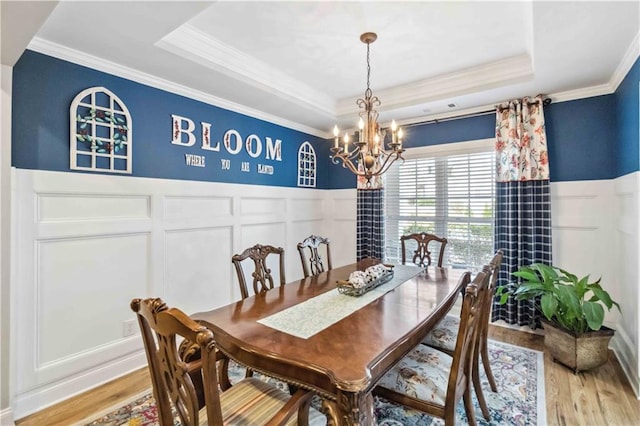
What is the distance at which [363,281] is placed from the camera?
7.13 feet

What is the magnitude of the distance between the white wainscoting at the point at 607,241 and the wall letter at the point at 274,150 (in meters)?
3.00

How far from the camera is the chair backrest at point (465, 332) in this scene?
1381 millimetres

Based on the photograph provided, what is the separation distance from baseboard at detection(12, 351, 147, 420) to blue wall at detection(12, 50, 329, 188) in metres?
1.49

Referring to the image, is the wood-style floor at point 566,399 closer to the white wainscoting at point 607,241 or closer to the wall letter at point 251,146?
the white wainscoting at point 607,241

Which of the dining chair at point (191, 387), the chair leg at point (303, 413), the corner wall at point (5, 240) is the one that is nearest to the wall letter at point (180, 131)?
the corner wall at point (5, 240)

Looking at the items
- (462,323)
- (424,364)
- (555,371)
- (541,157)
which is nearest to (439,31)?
(541,157)

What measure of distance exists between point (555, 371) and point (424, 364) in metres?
1.59

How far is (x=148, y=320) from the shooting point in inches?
43.5

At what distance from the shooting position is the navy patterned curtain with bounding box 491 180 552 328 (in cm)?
311

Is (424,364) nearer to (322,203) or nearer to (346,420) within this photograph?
(346,420)

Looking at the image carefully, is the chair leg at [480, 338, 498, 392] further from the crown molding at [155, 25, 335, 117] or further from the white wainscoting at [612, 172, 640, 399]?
the crown molding at [155, 25, 335, 117]

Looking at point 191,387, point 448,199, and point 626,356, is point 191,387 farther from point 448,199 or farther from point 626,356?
Answer: point 448,199

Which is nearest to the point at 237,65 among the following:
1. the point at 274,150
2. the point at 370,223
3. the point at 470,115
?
the point at 274,150

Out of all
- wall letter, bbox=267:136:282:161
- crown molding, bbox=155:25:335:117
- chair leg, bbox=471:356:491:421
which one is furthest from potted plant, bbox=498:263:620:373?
wall letter, bbox=267:136:282:161
